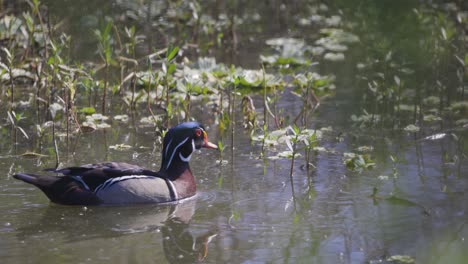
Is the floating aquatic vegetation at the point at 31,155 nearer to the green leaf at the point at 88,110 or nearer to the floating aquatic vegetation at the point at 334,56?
the green leaf at the point at 88,110

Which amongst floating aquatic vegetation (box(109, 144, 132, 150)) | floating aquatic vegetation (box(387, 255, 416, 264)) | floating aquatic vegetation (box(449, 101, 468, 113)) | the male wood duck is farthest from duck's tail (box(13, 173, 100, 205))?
floating aquatic vegetation (box(449, 101, 468, 113))

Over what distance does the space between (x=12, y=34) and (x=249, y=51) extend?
171 inches

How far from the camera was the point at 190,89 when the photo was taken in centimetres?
912

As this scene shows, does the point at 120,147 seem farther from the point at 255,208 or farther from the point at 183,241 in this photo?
the point at 183,241

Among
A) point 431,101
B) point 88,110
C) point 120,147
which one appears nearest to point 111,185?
point 120,147

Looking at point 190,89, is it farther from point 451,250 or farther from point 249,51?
point 451,250

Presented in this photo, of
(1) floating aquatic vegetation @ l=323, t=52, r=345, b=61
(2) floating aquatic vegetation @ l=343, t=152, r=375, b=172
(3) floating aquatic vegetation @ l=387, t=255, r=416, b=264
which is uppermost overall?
(1) floating aquatic vegetation @ l=323, t=52, r=345, b=61

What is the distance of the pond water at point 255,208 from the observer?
5539mm

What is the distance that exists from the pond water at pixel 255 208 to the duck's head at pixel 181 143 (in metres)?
0.30

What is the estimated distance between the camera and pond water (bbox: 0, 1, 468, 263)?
5539 mm

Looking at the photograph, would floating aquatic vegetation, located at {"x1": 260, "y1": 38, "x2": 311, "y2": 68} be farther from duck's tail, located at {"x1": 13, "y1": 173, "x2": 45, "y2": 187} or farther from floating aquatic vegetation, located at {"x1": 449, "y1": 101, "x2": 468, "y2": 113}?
duck's tail, located at {"x1": 13, "y1": 173, "x2": 45, "y2": 187}

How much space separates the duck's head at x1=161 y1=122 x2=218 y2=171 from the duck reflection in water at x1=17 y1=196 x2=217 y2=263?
531mm

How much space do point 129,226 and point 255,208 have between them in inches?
38.8

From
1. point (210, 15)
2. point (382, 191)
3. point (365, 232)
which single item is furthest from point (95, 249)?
point (210, 15)
